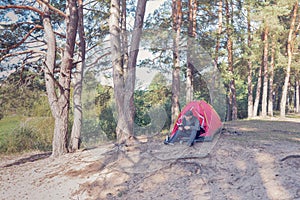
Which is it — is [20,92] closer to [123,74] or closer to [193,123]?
[123,74]

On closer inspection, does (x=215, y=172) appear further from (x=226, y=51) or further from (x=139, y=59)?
(x=226, y=51)

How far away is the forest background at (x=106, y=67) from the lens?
18.9 feet

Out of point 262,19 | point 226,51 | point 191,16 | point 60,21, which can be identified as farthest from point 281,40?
point 60,21

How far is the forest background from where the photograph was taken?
577cm

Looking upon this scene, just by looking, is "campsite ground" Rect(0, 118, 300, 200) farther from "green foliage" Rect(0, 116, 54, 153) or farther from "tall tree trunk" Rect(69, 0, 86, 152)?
"green foliage" Rect(0, 116, 54, 153)

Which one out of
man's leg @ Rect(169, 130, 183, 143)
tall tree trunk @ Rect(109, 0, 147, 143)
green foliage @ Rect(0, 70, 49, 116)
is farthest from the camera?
green foliage @ Rect(0, 70, 49, 116)

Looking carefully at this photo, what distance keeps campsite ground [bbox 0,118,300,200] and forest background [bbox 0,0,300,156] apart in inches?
27.4

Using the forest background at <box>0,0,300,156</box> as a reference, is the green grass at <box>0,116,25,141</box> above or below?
below

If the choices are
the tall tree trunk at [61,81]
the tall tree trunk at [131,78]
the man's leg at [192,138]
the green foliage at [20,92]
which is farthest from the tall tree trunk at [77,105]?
the man's leg at [192,138]

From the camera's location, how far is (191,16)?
A: 13180 millimetres

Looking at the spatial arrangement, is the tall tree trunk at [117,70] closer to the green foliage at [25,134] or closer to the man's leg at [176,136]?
the man's leg at [176,136]

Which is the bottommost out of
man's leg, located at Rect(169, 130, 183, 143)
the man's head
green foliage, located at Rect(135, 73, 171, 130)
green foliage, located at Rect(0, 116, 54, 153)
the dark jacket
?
green foliage, located at Rect(0, 116, 54, 153)

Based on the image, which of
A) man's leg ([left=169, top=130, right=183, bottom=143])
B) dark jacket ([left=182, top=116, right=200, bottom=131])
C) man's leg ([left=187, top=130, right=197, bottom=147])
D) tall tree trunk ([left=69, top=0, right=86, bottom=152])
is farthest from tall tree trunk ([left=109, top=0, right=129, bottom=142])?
tall tree trunk ([left=69, top=0, right=86, bottom=152])

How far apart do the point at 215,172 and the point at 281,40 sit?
730 inches
